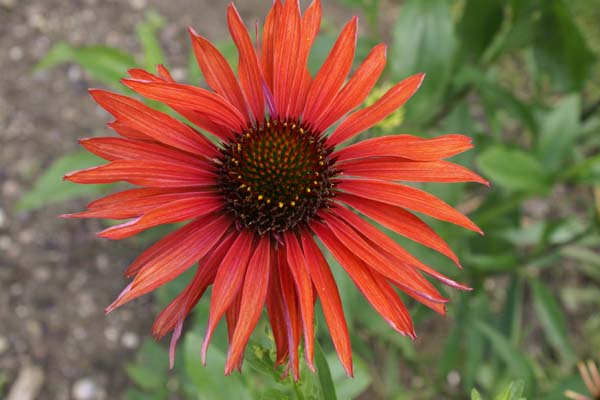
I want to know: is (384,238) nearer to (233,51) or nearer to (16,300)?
(233,51)

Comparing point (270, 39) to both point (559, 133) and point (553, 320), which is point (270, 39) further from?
point (553, 320)

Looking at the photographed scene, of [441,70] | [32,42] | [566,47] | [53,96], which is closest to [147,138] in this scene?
[441,70]

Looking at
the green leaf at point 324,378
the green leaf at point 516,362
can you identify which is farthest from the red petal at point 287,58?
the green leaf at point 516,362

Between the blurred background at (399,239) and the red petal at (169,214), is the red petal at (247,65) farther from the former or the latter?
the blurred background at (399,239)

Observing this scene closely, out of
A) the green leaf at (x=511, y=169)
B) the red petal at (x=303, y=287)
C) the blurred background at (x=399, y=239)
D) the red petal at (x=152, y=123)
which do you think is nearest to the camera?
the red petal at (x=303, y=287)

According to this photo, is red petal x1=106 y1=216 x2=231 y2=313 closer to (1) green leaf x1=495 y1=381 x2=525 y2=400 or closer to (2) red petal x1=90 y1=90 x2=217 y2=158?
(2) red petal x1=90 y1=90 x2=217 y2=158

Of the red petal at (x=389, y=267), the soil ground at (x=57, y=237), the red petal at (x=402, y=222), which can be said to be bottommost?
the soil ground at (x=57, y=237)

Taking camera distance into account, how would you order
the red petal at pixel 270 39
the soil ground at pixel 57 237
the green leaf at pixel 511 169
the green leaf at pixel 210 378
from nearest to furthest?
the red petal at pixel 270 39 < the green leaf at pixel 210 378 < the green leaf at pixel 511 169 < the soil ground at pixel 57 237
